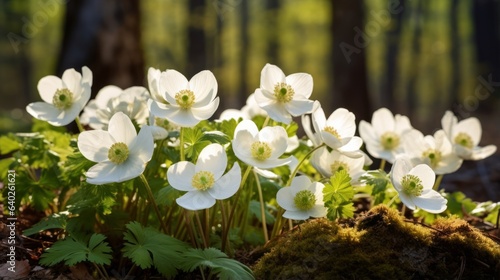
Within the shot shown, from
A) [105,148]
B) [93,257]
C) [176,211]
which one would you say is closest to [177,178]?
[105,148]

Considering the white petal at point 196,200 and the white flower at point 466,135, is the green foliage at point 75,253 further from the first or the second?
the white flower at point 466,135

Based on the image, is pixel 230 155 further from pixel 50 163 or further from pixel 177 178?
pixel 50 163

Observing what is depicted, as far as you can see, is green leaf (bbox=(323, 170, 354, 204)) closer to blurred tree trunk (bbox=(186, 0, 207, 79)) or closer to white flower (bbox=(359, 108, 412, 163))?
white flower (bbox=(359, 108, 412, 163))

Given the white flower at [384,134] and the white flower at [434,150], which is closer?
the white flower at [434,150]

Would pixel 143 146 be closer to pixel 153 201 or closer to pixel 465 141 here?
pixel 153 201

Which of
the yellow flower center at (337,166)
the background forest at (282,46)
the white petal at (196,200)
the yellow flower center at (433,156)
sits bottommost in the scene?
the background forest at (282,46)

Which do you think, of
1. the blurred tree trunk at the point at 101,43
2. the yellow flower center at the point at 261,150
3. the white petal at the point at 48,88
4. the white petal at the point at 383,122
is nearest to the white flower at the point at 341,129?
the yellow flower center at the point at 261,150

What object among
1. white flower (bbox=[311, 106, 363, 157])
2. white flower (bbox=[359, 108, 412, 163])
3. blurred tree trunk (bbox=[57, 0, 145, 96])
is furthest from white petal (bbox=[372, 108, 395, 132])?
blurred tree trunk (bbox=[57, 0, 145, 96])
